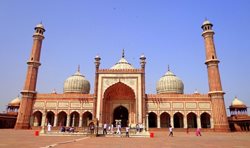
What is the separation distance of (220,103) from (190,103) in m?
3.55

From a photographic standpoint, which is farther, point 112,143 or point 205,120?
point 205,120

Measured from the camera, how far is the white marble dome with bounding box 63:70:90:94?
33219 mm

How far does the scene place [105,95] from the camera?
90.4 feet

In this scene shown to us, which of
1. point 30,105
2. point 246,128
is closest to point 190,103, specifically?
point 246,128

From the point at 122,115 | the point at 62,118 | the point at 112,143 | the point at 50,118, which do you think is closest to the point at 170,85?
the point at 122,115

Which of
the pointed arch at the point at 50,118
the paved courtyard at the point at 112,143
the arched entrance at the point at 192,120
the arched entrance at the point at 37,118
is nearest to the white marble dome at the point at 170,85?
the arched entrance at the point at 192,120

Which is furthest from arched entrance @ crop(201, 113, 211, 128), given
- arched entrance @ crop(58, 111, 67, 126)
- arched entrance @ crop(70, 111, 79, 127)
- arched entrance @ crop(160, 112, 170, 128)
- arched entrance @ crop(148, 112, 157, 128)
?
arched entrance @ crop(58, 111, 67, 126)

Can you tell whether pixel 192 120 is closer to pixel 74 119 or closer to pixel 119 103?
pixel 119 103

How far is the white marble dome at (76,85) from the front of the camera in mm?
33219

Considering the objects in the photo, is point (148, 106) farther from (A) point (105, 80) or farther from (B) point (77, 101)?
(B) point (77, 101)

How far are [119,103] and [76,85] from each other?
8.45 meters

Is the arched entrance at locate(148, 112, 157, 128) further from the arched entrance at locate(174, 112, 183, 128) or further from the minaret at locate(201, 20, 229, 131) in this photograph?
Answer: the minaret at locate(201, 20, 229, 131)

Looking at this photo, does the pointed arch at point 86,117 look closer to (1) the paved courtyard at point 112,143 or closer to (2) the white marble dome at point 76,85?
(2) the white marble dome at point 76,85

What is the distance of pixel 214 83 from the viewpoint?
2630cm
